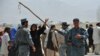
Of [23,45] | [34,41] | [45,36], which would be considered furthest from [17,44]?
[45,36]

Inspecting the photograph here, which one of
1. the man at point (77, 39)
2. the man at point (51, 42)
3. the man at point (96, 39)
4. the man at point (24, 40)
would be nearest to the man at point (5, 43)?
the man at point (51, 42)

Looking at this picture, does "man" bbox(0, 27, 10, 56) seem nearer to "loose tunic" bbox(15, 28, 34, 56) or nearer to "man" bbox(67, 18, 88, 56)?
"loose tunic" bbox(15, 28, 34, 56)

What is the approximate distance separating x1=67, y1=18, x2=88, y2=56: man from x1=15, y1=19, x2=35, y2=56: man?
1599 millimetres

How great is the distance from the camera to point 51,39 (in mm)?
19656

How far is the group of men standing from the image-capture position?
14.4 meters

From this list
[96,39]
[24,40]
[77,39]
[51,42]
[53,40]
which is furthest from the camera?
[96,39]

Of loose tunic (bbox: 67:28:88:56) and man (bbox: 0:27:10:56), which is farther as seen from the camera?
man (bbox: 0:27:10:56)

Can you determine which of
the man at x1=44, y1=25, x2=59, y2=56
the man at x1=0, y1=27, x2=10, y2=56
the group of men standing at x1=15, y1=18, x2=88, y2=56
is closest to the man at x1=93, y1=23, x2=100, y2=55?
the man at x1=44, y1=25, x2=59, y2=56

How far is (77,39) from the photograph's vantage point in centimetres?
1440

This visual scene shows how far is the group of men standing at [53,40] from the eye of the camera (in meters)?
14.4

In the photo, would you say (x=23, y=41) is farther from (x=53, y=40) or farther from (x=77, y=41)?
(x=53, y=40)

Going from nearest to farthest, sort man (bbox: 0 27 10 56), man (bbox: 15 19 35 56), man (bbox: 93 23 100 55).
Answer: man (bbox: 15 19 35 56), man (bbox: 0 27 10 56), man (bbox: 93 23 100 55)

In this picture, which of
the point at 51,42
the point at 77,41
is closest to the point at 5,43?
the point at 51,42

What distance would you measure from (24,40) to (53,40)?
4.08 m
